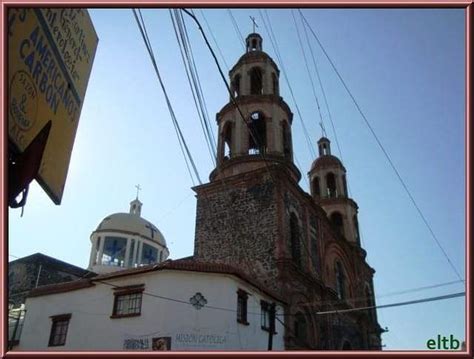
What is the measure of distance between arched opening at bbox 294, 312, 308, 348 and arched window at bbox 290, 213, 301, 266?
2.39 meters

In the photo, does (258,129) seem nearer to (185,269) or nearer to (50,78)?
(185,269)

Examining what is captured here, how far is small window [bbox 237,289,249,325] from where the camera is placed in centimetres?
1460

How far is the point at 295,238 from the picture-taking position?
1952cm

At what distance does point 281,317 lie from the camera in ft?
54.3

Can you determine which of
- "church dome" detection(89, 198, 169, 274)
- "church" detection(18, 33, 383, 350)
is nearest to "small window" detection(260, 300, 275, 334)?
"church" detection(18, 33, 383, 350)

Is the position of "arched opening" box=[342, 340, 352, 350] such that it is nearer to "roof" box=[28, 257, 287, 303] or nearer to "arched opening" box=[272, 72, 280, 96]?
"roof" box=[28, 257, 287, 303]

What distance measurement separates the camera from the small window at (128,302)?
1442cm

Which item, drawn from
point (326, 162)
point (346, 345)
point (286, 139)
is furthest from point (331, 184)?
point (346, 345)

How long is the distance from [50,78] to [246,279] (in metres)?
12.0

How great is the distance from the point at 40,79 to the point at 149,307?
36.9 ft

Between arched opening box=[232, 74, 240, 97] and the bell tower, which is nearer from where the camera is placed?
the bell tower

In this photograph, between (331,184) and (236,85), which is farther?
(331,184)

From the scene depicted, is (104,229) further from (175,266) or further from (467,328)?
(467,328)

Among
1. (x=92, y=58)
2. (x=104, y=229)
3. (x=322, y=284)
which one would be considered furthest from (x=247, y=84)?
(x=92, y=58)
